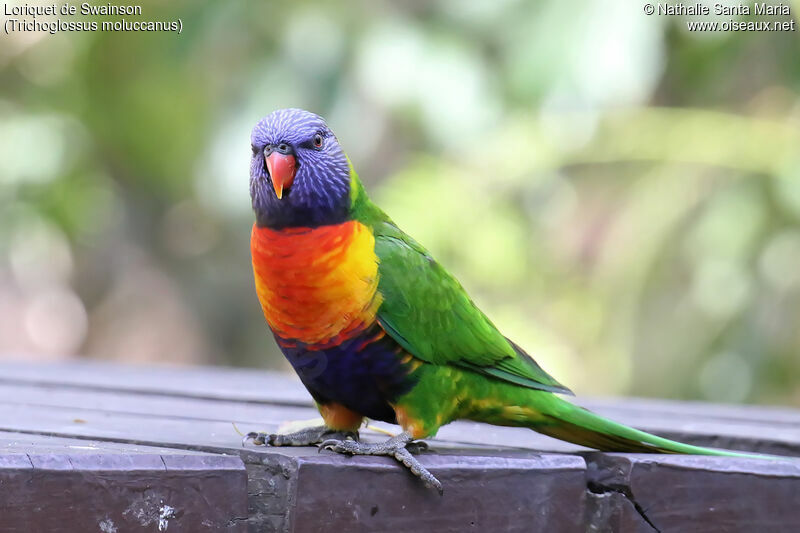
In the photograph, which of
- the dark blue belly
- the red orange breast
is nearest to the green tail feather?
the dark blue belly

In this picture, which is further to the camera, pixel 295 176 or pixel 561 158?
pixel 561 158

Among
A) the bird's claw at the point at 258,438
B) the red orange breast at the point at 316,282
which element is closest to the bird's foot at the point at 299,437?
the bird's claw at the point at 258,438

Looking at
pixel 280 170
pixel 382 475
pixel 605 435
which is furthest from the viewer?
pixel 605 435

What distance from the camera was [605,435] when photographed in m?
1.93

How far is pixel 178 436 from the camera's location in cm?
176

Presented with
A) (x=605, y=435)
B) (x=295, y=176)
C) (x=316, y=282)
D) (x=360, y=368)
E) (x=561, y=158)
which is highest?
(x=561, y=158)

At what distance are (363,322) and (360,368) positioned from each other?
89mm

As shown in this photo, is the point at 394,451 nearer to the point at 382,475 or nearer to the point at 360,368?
the point at 382,475

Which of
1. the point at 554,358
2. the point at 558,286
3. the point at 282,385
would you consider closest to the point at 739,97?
the point at 558,286

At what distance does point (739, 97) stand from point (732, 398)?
70.4 inches

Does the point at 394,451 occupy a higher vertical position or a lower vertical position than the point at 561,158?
lower

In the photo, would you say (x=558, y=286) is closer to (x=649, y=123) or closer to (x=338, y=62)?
(x=649, y=123)

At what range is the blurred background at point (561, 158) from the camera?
4.48m

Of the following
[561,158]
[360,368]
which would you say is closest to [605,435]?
[360,368]
